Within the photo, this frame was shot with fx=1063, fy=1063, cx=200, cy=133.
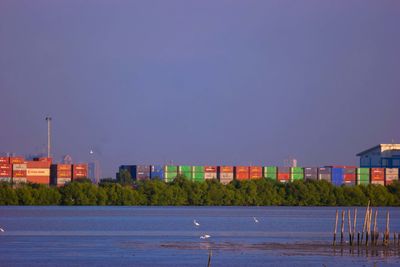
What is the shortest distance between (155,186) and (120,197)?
4.58 m

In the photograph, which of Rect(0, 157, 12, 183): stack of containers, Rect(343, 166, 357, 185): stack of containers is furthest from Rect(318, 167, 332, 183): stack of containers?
Rect(0, 157, 12, 183): stack of containers

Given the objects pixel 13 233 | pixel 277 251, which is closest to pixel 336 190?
pixel 13 233

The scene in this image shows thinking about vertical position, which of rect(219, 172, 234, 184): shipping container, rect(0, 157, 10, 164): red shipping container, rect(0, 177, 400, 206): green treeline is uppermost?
rect(0, 157, 10, 164): red shipping container

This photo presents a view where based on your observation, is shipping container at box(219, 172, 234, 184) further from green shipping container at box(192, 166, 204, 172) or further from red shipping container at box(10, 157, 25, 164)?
red shipping container at box(10, 157, 25, 164)

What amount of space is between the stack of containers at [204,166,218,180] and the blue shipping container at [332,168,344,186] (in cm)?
1760

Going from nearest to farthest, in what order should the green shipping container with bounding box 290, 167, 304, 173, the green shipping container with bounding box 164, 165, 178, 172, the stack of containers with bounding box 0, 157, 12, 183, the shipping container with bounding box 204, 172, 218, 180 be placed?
the stack of containers with bounding box 0, 157, 12, 183 → the shipping container with bounding box 204, 172, 218, 180 → the green shipping container with bounding box 164, 165, 178, 172 → the green shipping container with bounding box 290, 167, 304, 173

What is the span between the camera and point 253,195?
445ft

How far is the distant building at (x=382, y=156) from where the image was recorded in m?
168

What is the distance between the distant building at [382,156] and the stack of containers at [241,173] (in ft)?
93.3

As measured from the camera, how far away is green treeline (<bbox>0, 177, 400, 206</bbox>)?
12612cm

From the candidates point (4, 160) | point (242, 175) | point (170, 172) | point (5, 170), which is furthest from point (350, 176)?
point (4, 160)

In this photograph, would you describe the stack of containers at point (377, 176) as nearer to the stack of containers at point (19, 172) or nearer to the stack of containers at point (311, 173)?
the stack of containers at point (311, 173)

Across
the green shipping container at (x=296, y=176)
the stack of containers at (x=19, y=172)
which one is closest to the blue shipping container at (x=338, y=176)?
the green shipping container at (x=296, y=176)

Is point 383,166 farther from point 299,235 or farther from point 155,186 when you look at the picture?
point 299,235
